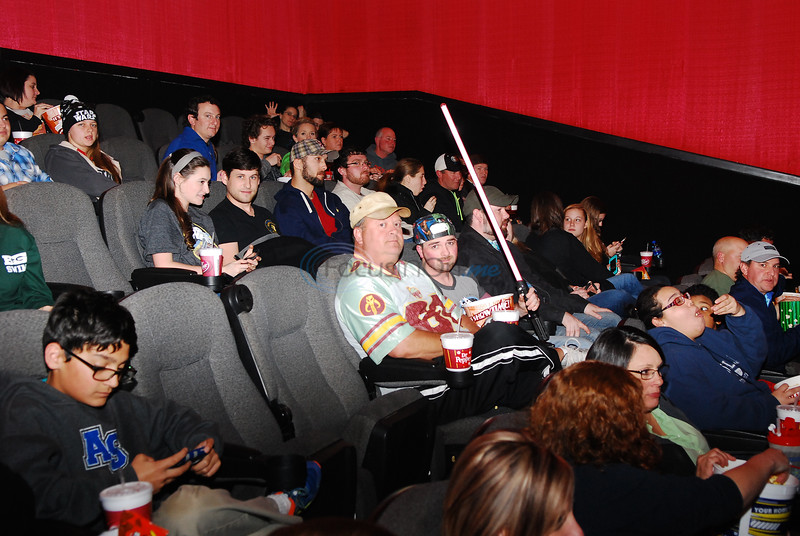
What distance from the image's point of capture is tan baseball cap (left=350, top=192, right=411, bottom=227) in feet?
9.35

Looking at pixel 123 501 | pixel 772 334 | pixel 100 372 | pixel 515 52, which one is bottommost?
pixel 772 334

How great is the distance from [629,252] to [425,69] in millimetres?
2687

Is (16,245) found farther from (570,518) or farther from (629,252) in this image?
(629,252)

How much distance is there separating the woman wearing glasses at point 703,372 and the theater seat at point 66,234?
7.28 feet

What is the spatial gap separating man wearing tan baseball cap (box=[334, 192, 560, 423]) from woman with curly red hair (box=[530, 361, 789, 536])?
853 millimetres

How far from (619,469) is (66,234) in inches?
92.9

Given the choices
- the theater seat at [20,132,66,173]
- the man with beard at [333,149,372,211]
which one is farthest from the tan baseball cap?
the theater seat at [20,132,66,173]

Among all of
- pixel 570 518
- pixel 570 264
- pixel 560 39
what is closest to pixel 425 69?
pixel 560 39

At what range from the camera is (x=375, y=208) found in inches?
112

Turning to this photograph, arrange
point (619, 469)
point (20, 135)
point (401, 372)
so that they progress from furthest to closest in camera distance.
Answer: point (20, 135) < point (401, 372) < point (619, 469)

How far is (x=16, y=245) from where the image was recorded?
2424mm

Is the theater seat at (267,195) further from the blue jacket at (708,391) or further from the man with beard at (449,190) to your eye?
the blue jacket at (708,391)

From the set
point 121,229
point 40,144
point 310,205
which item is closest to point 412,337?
point 121,229

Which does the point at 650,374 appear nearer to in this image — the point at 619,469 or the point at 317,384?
the point at 619,469
